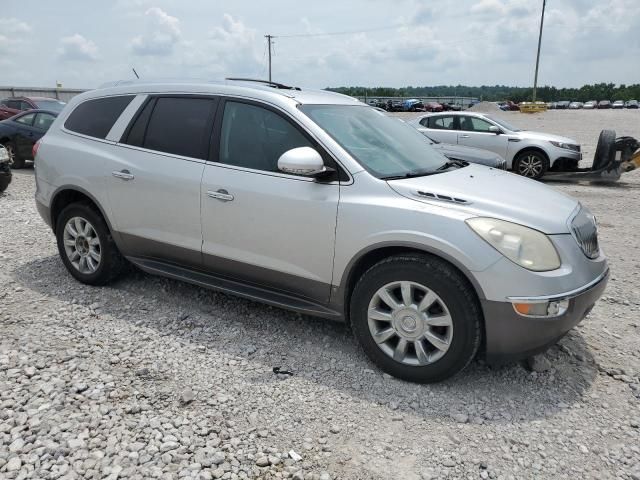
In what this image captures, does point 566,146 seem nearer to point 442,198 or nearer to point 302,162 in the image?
point 442,198

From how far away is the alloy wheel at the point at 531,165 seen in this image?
1184cm

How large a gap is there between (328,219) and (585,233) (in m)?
1.65

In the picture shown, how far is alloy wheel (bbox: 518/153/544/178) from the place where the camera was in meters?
11.8

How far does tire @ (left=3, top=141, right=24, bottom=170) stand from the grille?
13050mm

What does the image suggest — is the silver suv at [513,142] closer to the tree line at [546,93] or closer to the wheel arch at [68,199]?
the wheel arch at [68,199]

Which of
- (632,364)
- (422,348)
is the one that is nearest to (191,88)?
(422,348)

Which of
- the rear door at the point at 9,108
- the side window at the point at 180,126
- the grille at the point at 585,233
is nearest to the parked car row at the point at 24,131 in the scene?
the rear door at the point at 9,108

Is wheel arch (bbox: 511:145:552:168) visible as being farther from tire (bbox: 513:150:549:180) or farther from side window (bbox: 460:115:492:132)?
side window (bbox: 460:115:492:132)

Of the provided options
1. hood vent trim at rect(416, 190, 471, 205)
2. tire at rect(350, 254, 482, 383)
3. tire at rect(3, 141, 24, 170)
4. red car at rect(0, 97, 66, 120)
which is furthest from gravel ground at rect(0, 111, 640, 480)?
red car at rect(0, 97, 66, 120)

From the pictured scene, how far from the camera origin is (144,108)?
172 inches

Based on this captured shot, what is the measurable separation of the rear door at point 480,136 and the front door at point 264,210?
31.2 ft

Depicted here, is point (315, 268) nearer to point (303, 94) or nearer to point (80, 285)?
point (303, 94)

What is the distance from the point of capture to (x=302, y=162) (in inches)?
130

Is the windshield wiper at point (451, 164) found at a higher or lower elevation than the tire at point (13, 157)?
higher
